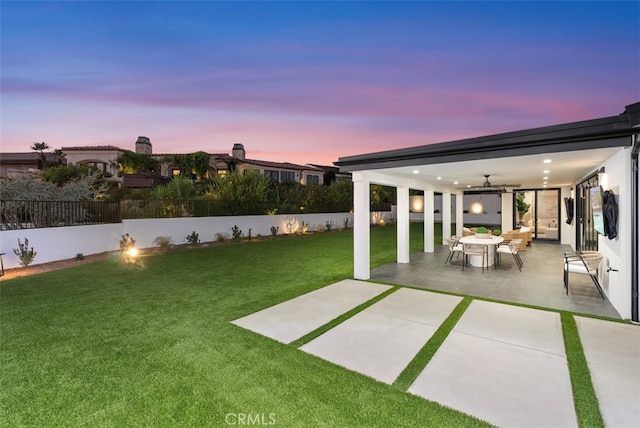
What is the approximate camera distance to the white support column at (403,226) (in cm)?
974

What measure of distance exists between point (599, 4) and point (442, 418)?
1505cm

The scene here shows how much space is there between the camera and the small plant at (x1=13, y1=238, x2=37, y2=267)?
8594 mm

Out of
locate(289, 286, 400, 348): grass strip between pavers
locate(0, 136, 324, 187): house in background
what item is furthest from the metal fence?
locate(0, 136, 324, 187): house in background

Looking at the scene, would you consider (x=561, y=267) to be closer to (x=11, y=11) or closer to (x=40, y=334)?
(x=40, y=334)

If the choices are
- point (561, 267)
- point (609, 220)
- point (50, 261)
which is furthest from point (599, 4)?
point (50, 261)

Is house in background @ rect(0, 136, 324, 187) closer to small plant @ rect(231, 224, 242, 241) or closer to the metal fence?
small plant @ rect(231, 224, 242, 241)

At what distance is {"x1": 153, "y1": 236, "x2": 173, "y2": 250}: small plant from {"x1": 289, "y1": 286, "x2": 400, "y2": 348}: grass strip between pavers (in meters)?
10.5

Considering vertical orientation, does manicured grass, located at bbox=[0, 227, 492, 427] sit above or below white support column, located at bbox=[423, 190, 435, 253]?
below

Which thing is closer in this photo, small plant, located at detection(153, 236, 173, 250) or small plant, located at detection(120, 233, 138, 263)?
small plant, located at detection(120, 233, 138, 263)

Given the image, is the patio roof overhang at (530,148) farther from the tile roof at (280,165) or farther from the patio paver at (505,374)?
the tile roof at (280,165)

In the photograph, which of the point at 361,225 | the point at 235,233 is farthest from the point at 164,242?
the point at 361,225

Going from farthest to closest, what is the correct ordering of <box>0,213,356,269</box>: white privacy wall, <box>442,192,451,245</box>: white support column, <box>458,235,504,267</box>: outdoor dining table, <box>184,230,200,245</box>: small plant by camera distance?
<box>184,230,200,245</box>: small plant < <box>442,192,451,245</box>: white support column < <box>0,213,356,269</box>: white privacy wall < <box>458,235,504,267</box>: outdoor dining table

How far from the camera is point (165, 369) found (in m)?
3.27

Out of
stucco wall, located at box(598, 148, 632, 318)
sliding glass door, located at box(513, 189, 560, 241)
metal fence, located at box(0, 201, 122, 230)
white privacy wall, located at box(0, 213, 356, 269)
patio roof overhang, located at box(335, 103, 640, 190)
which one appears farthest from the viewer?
sliding glass door, located at box(513, 189, 560, 241)
